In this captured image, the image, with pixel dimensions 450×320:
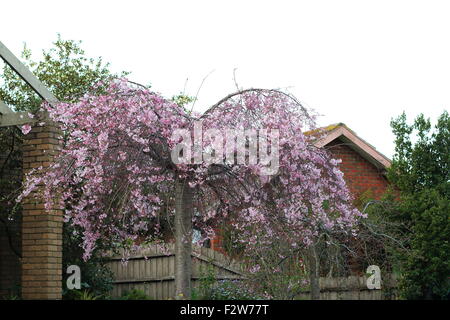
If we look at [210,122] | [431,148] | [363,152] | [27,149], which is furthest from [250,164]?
[363,152]

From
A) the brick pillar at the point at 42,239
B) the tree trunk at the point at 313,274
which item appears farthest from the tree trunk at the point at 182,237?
the brick pillar at the point at 42,239

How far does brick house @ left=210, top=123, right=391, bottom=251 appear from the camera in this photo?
17.7 m

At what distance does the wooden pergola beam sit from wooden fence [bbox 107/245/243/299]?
409cm

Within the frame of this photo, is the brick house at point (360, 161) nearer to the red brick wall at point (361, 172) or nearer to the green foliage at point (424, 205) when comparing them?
the red brick wall at point (361, 172)

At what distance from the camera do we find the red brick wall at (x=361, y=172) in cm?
1791

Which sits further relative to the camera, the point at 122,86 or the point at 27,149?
the point at 27,149

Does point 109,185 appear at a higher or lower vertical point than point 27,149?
lower

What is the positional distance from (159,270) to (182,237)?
5320 mm

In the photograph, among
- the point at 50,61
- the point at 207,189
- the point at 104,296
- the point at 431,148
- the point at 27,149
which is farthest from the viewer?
the point at 50,61

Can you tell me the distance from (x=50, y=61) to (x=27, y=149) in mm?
6754

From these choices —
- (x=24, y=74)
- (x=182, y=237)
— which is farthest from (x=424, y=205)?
(x=24, y=74)

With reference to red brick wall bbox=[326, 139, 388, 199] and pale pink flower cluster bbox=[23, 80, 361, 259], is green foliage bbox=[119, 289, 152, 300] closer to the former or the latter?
pale pink flower cluster bbox=[23, 80, 361, 259]

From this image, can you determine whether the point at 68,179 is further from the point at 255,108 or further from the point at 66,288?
the point at 66,288

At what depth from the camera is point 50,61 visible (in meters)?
17.5
